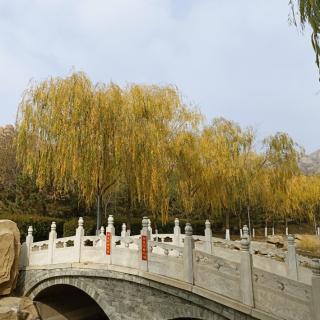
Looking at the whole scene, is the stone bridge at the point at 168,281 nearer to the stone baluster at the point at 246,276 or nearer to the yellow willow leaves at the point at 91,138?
the stone baluster at the point at 246,276

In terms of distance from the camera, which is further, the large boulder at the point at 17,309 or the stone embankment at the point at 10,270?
the stone embankment at the point at 10,270

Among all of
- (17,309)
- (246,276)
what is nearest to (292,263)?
(246,276)

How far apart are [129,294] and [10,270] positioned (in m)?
3.61

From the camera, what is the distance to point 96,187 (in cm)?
1173

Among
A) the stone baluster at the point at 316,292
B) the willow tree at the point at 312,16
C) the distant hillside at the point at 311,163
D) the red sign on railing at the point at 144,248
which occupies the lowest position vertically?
the stone baluster at the point at 316,292

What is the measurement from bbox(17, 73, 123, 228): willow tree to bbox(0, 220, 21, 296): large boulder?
2455mm

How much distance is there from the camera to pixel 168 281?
6.83 m

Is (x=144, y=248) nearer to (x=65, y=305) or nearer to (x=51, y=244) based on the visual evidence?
(x=51, y=244)

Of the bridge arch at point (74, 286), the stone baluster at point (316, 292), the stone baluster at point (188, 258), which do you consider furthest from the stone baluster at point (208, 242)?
the stone baluster at point (316, 292)

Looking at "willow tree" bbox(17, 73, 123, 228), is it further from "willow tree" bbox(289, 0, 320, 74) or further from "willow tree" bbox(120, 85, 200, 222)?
"willow tree" bbox(289, 0, 320, 74)

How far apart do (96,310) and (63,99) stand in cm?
703

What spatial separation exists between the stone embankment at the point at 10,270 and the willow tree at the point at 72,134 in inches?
99.4

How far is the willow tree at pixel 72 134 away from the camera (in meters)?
11.3

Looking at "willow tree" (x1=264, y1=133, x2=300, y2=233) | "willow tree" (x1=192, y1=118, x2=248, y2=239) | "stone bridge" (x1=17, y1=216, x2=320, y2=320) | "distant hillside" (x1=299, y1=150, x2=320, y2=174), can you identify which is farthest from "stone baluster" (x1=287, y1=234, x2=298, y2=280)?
"distant hillside" (x1=299, y1=150, x2=320, y2=174)
